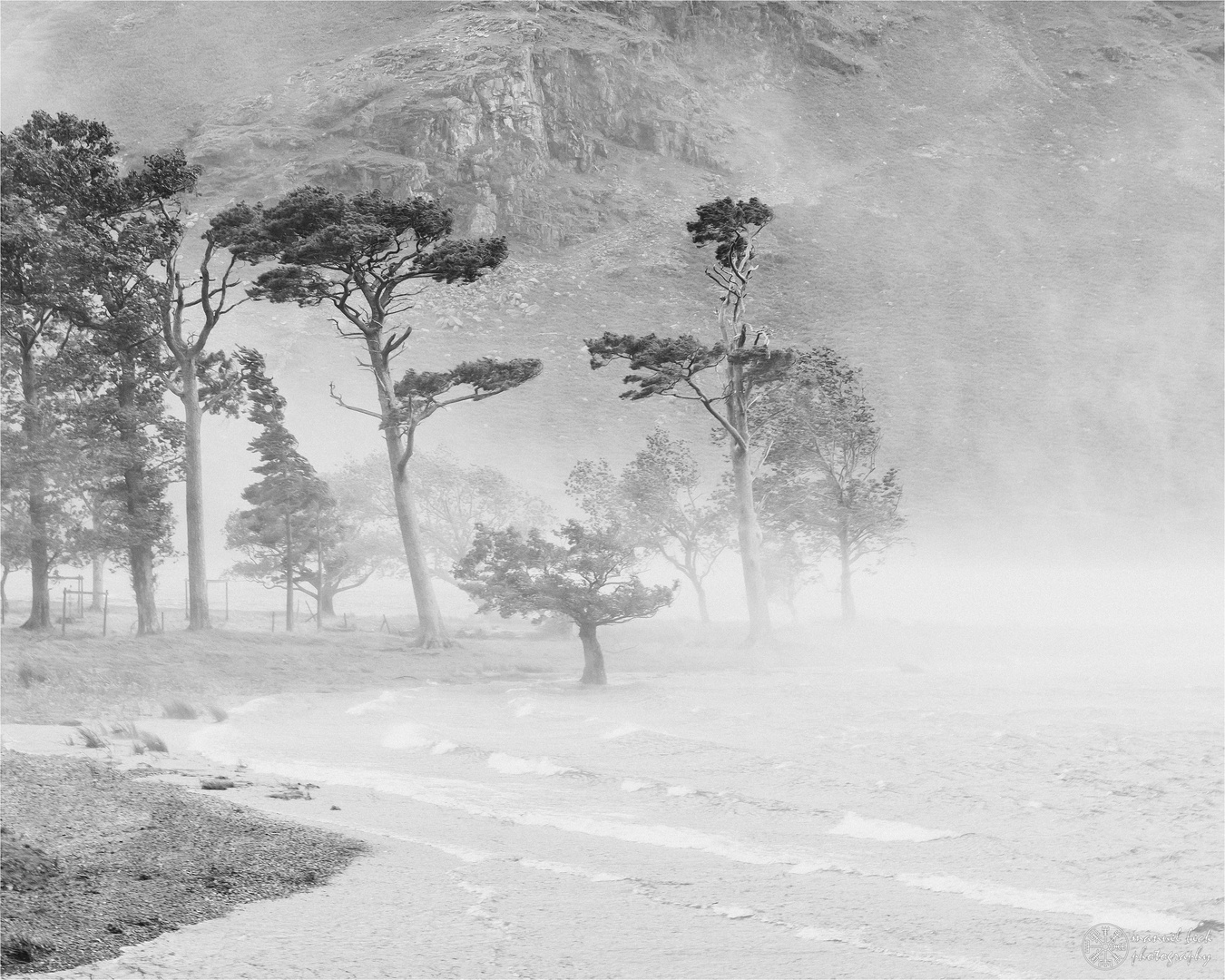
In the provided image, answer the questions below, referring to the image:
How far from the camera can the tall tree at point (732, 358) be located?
34.7 metres

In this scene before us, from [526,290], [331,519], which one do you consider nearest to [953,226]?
[526,290]

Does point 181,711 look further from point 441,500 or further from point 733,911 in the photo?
point 441,500

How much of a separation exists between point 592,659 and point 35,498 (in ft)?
59.1

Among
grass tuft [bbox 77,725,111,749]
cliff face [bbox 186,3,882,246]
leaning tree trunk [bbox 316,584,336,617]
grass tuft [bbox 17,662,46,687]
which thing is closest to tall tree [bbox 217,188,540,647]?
grass tuft [bbox 17,662,46,687]

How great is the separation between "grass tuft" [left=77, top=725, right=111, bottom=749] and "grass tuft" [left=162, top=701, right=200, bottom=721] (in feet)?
11.9

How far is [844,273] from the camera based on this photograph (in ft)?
500

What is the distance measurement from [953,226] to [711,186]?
39103mm

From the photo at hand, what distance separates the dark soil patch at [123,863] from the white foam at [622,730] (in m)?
7.40

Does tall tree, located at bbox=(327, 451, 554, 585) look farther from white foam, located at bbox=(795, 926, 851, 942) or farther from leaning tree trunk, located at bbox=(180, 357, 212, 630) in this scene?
white foam, located at bbox=(795, 926, 851, 942)

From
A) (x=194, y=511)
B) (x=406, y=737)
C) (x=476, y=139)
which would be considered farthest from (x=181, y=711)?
(x=476, y=139)

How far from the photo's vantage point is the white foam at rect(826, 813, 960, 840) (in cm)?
927

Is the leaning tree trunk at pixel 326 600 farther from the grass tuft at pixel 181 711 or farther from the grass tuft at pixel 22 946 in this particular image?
the grass tuft at pixel 22 946

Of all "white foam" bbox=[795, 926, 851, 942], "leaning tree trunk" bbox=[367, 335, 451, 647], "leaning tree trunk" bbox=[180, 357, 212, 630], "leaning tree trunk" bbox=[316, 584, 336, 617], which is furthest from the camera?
"leaning tree trunk" bbox=[316, 584, 336, 617]

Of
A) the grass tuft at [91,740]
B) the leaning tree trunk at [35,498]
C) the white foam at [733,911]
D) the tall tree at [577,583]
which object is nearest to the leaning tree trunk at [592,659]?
the tall tree at [577,583]
